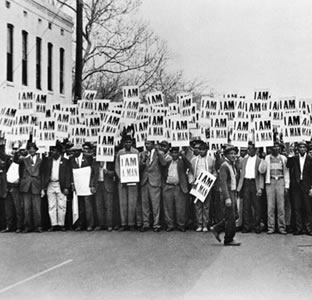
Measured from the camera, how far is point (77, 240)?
536 inches

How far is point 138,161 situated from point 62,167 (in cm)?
174

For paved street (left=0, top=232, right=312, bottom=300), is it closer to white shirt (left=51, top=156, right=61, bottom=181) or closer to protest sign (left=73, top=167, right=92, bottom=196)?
protest sign (left=73, top=167, right=92, bottom=196)

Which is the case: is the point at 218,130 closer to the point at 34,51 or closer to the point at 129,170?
the point at 129,170

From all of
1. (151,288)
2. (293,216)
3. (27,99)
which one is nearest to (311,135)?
(293,216)

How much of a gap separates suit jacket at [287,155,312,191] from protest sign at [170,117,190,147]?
7.53ft

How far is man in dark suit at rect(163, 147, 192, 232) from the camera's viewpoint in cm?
1526

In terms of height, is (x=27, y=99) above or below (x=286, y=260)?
above

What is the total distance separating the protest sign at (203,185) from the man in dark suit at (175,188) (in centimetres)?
41

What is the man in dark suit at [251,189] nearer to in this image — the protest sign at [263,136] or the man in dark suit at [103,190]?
the protest sign at [263,136]

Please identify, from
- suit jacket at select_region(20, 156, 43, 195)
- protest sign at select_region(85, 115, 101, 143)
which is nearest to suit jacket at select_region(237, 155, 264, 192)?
protest sign at select_region(85, 115, 101, 143)

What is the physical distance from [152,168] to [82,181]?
5.34 ft

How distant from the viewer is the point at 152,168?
15305 millimetres

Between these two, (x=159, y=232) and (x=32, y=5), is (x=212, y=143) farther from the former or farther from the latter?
(x=32, y=5)

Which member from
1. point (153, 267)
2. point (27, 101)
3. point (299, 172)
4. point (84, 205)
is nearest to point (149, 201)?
point (84, 205)
